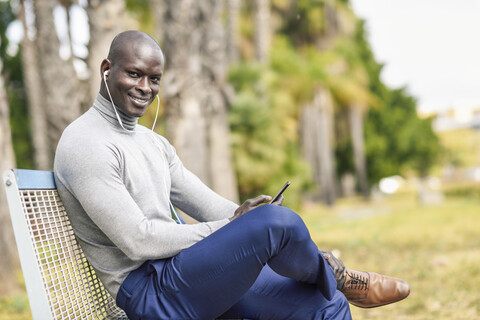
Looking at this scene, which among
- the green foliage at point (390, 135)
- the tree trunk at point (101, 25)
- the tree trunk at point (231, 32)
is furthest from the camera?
the green foliage at point (390, 135)

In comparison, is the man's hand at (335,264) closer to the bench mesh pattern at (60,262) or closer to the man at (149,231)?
the man at (149,231)

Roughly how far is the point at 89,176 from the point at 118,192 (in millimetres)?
128

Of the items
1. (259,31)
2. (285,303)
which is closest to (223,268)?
(285,303)

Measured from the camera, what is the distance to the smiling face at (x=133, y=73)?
2189mm

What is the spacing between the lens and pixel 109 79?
2.24m

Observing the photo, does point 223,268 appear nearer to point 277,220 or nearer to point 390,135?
point 277,220

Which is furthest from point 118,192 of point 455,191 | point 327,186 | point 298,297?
point 455,191

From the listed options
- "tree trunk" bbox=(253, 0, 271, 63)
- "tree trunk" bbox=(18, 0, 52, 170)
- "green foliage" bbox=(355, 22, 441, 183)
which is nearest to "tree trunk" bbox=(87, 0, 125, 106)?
"tree trunk" bbox=(18, 0, 52, 170)

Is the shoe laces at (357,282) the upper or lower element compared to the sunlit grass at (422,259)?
upper

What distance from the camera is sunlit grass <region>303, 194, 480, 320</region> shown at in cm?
441

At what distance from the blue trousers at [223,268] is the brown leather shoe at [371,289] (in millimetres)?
351

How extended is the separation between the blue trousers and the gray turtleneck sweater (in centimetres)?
7

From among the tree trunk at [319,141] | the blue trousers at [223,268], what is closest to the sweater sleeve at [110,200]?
the blue trousers at [223,268]

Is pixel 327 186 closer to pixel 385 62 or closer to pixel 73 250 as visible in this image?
pixel 385 62
